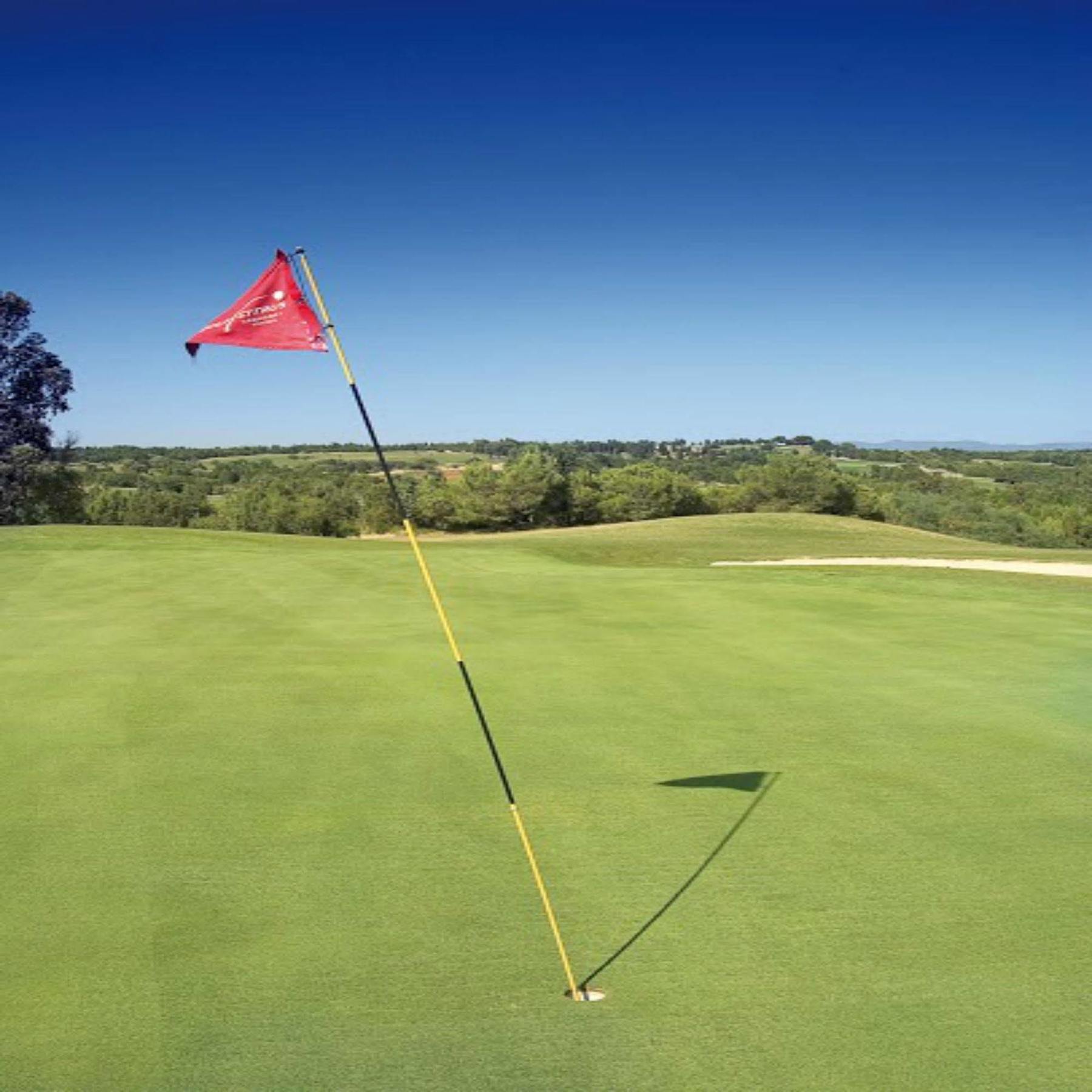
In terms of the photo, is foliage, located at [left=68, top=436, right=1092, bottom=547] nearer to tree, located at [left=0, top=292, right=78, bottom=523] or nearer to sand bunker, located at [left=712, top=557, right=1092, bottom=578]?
tree, located at [left=0, top=292, right=78, bottom=523]

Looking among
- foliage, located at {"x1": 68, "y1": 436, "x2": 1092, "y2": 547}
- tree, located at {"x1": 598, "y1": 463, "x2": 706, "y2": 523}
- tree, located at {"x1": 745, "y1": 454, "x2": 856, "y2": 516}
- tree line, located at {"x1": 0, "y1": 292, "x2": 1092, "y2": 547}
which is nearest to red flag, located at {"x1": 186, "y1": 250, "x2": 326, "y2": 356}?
tree line, located at {"x1": 0, "y1": 292, "x2": 1092, "y2": 547}

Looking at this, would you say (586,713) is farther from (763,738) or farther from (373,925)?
(373,925)

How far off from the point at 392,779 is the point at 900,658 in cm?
738

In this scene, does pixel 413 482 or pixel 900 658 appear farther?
pixel 413 482

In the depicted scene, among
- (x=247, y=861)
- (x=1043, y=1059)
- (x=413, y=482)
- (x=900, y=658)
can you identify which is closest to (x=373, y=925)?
(x=247, y=861)

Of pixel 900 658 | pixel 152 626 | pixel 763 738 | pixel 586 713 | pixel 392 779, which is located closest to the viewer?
pixel 392 779

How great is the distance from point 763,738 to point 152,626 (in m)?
9.09

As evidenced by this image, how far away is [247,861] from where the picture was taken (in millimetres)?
6418

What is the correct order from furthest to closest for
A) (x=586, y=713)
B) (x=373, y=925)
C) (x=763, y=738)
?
(x=586, y=713)
(x=763, y=738)
(x=373, y=925)

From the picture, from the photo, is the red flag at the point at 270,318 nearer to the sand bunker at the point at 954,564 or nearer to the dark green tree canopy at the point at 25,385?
the sand bunker at the point at 954,564

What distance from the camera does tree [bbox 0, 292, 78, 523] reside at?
4784 centimetres

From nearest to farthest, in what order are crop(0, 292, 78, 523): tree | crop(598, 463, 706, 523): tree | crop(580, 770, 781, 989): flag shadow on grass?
crop(580, 770, 781, 989): flag shadow on grass < crop(0, 292, 78, 523): tree < crop(598, 463, 706, 523): tree

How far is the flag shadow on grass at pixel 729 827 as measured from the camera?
5.39 meters

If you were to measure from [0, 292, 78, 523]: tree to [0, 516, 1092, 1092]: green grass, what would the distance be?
39143 millimetres
